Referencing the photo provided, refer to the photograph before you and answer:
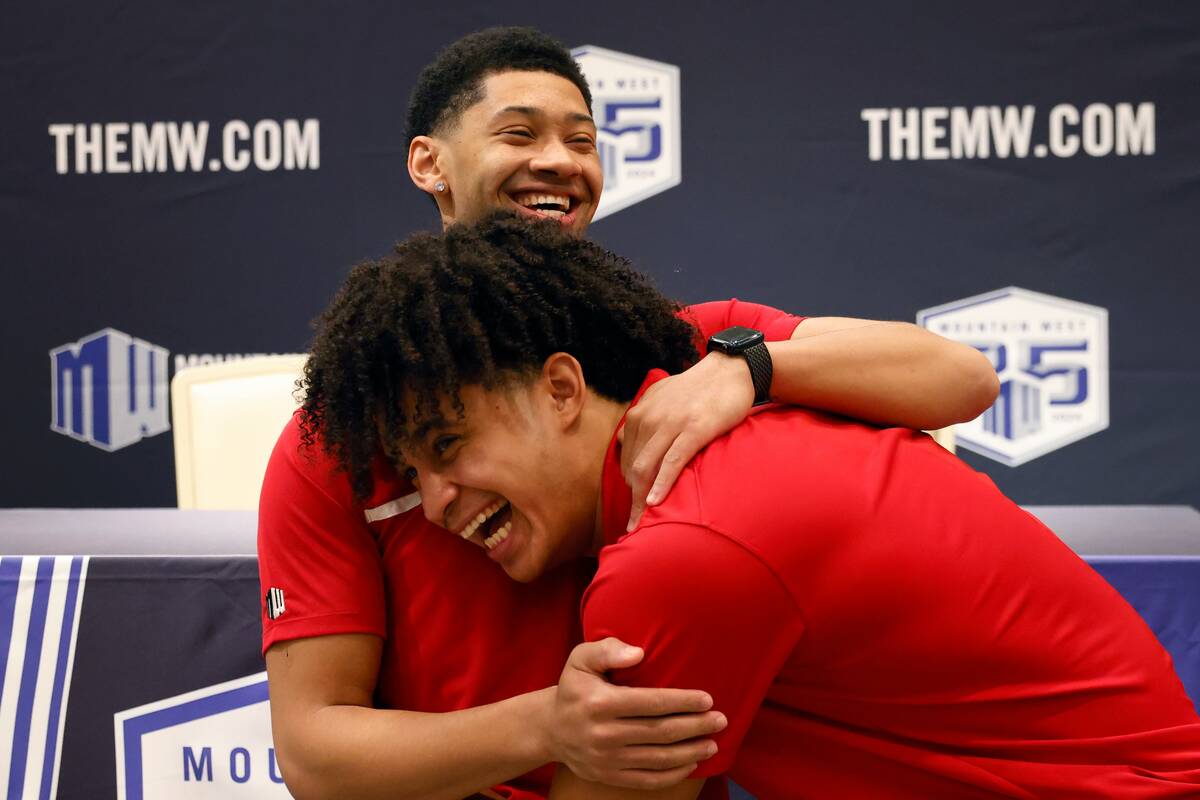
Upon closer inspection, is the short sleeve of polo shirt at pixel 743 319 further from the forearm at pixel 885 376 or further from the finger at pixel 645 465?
the finger at pixel 645 465

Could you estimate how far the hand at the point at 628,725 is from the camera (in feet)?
3.24

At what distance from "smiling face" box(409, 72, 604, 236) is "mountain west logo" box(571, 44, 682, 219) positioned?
200 cm

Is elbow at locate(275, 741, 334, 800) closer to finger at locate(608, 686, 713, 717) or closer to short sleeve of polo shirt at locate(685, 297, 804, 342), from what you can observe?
finger at locate(608, 686, 713, 717)

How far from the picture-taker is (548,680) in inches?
52.5

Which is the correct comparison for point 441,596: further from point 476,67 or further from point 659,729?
point 476,67

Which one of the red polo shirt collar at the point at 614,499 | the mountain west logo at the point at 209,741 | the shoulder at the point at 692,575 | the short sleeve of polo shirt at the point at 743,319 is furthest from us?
the mountain west logo at the point at 209,741

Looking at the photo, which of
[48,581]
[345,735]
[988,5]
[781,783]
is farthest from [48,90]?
[781,783]

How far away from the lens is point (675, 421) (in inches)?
44.4

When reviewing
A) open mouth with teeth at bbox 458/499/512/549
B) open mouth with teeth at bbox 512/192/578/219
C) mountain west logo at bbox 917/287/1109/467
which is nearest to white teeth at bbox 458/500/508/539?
open mouth with teeth at bbox 458/499/512/549

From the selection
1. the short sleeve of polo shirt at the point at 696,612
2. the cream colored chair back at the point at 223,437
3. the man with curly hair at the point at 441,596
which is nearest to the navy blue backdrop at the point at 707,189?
the cream colored chair back at the point at 223,437

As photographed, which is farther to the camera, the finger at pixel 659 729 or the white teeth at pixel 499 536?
the white teeth at pixel 499 536

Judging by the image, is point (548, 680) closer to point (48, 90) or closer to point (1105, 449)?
point (1105, 449)

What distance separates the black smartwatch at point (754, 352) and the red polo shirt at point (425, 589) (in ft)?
0.98

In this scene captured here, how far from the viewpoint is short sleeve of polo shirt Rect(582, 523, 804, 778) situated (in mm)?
971
